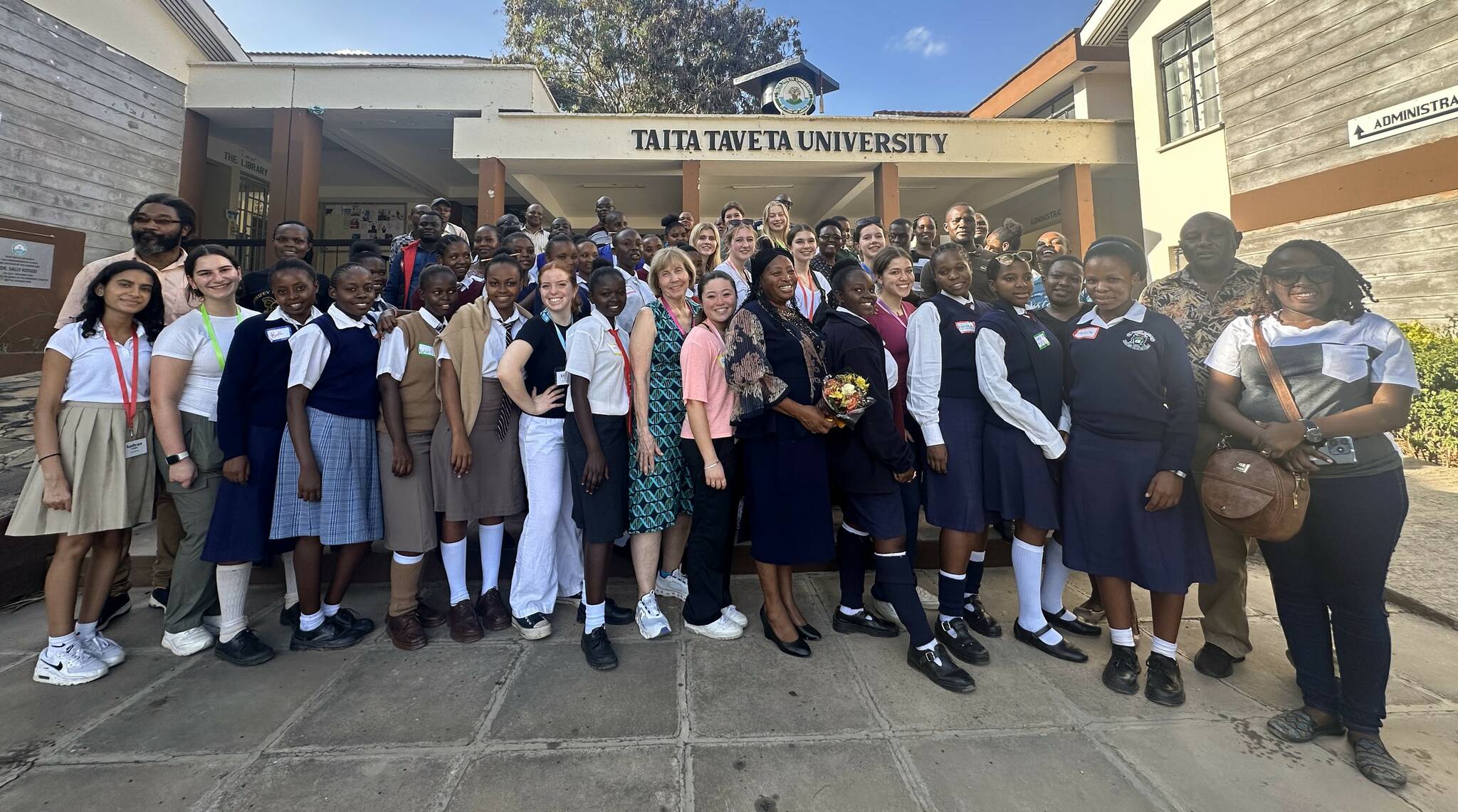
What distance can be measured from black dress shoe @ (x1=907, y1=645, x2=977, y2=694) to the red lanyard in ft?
12.4

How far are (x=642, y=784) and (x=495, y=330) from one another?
88.7 inches

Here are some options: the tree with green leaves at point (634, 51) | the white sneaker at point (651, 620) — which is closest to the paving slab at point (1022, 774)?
the white sneaker at point (651, 620)

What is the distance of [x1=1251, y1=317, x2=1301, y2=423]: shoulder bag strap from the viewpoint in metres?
2.18

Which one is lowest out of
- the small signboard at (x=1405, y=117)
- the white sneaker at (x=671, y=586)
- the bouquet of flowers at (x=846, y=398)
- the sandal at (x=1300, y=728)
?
the sandal at (x=1300, y=728)

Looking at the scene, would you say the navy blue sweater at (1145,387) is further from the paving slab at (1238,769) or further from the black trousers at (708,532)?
the black trousers at (708,532)

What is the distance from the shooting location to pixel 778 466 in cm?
271

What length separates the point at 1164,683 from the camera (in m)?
2.38

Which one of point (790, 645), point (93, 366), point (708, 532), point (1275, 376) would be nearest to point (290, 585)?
point (93, 366)

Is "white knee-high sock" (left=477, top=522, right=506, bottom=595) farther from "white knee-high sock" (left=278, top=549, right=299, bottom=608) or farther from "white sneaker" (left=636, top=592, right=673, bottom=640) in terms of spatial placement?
"white knee-high sock" (left=278, top=549, right=299, bottom=608)

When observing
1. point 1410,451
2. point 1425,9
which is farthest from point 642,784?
point 1425,9

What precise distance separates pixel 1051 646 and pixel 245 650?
384cm

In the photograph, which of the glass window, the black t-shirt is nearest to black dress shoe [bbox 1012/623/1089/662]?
the black t-shirt

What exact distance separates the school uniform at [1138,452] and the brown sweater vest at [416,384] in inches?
125

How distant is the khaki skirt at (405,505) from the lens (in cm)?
286
